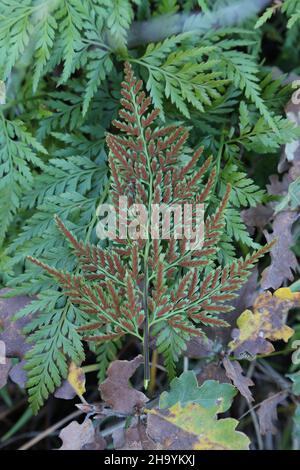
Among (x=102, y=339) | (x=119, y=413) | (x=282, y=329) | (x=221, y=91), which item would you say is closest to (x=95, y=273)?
(x=102, y=339)

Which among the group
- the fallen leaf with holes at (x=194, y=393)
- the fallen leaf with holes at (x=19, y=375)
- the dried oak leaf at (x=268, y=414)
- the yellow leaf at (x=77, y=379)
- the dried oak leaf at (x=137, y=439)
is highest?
the yellow leaf at (x=77, y=379)

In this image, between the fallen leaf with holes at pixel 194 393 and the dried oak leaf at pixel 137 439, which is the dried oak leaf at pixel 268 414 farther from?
the dried oak leaf at pixel 137 439

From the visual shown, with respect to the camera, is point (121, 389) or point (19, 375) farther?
point (19, 375)

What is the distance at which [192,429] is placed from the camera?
1107 mm

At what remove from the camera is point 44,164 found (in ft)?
4.47

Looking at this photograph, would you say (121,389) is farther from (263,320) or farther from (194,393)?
(263,320)

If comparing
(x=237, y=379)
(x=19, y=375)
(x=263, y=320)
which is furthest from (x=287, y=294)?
(x=19, y=375)

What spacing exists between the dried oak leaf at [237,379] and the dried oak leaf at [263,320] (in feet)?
0.12

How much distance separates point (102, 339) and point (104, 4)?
76 centimetres

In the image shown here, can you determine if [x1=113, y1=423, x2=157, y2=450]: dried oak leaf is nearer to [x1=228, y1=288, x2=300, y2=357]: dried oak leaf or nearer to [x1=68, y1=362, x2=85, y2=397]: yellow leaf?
[x1=68, y1=362, x2=85, y2=397]: yellow leaf

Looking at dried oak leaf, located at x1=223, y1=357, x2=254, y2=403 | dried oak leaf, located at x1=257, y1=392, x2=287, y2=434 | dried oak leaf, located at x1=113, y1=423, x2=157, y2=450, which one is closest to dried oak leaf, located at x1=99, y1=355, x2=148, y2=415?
dried oak leaf, located at x1=113, y1=423, x2=157, y2=450

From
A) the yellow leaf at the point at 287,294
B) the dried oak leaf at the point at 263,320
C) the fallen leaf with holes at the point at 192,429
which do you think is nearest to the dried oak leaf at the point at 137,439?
the fallen leaf with holes at the point at 192,429

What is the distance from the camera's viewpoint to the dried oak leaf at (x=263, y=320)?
1221 millimetres

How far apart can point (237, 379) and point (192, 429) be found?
16 cm
